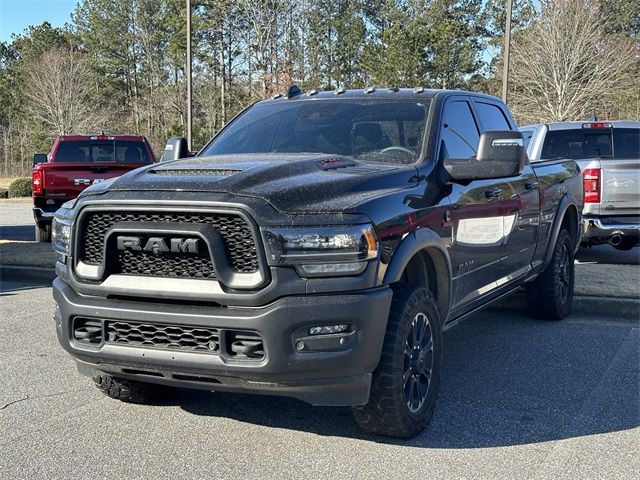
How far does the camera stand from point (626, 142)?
10352 mm

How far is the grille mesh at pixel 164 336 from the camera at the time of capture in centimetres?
363

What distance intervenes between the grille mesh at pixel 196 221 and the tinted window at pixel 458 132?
1749 mm

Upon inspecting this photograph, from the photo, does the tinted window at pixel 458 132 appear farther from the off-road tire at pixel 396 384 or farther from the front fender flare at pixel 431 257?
the off-road tire at pixel 396 384

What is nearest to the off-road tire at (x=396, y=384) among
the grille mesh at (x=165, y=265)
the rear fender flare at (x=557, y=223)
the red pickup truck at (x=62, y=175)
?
the grille mesh at (x=165, y=265)

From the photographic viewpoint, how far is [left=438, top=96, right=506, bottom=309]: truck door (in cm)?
478

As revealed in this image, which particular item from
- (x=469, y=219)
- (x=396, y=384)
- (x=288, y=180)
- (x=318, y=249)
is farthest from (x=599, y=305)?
(x=318, y=249)

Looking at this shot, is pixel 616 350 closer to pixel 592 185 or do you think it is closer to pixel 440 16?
pixel 592 185

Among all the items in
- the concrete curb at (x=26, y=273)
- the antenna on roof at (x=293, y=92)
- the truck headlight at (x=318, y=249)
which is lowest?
the concrete curb at (x=26, y=273)

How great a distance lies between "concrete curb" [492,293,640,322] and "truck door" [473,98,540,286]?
1305 mm

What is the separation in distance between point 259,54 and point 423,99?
126 ft

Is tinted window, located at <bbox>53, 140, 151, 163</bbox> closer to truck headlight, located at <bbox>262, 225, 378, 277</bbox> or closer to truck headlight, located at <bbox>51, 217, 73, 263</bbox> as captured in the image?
truck headlight, located at <bbox>51, 217, 73, 263</bbox>

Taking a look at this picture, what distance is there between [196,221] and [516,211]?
3.03m

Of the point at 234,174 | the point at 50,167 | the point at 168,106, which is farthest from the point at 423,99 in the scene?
the point at 168,106

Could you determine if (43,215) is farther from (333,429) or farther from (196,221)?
(196,221)
